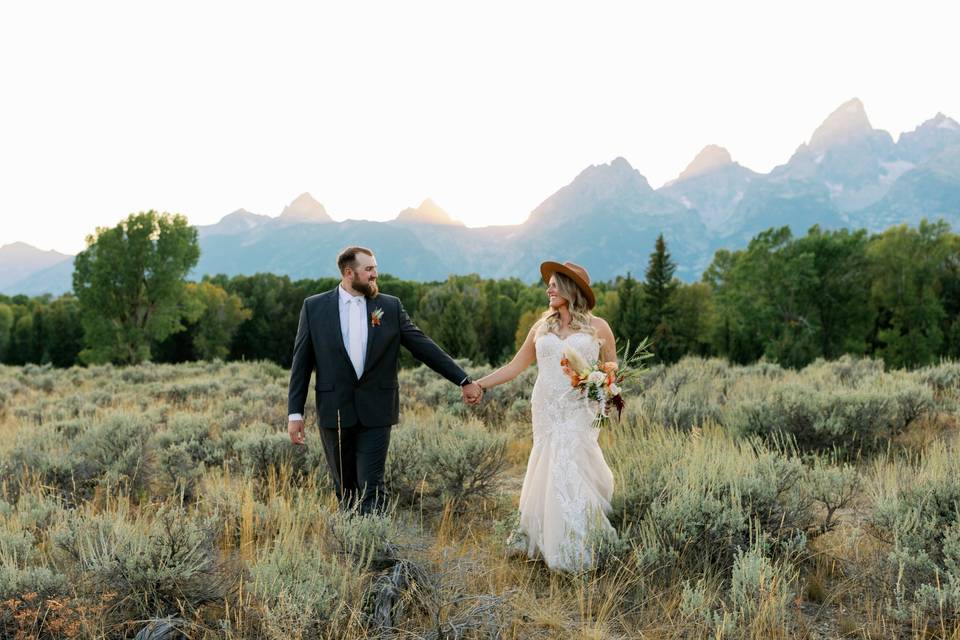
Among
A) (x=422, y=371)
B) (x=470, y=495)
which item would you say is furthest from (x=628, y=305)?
(x=470, y=495)

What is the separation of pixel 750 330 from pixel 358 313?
55357 mm

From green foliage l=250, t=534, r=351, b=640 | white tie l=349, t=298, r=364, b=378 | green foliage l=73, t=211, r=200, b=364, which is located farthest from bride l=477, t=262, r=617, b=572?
green foliage l=73, t=211, r=200, b=364

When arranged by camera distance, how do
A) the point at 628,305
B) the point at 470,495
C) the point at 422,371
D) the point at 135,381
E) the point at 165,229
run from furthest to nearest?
the point at 628,305 < the point at 165,229 < the point at 135,381 < the point at 422,371 < the point at 470,495

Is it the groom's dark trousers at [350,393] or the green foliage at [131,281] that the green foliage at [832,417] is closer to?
the groom's dark trousers at [350,393]

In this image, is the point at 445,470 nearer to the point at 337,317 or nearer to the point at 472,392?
the point at 472,392

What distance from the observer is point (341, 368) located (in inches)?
176

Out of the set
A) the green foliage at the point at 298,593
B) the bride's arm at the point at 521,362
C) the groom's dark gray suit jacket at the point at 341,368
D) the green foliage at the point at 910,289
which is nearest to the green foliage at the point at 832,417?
the bride's arm at the point at 521,362

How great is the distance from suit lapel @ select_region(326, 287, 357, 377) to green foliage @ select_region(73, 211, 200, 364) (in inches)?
1573

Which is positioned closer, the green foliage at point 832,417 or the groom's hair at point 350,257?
the groom's hair at point 350,257

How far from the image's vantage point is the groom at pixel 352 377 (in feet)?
14.5

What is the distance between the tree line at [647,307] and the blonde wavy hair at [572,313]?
3461 cm

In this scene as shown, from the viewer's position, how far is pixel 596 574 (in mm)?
3908

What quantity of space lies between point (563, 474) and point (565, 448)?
0.17 m

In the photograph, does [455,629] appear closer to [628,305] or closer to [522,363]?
[522,363]
